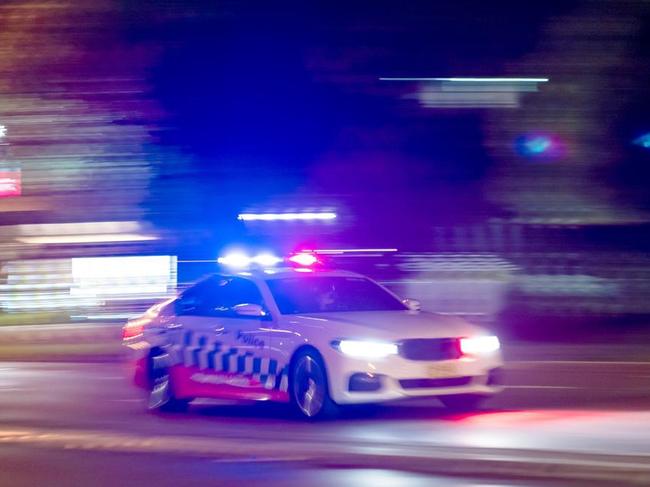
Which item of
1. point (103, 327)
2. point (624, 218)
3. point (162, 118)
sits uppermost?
point (162, 118)

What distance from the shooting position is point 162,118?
Answer: 23.5m

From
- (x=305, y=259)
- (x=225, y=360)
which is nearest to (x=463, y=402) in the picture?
(x=225, y=360)

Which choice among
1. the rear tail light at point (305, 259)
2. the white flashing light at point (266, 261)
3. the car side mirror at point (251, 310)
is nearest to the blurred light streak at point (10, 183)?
the white flashing light at point (266, 261)

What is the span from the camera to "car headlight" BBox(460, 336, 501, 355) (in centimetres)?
1198

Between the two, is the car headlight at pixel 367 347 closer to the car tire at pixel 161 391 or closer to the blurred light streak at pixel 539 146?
the car tire at pixel 161 391

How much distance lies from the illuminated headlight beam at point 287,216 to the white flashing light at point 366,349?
12.7 m

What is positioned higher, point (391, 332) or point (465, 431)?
point (391, 332)

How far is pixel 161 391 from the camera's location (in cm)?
1336

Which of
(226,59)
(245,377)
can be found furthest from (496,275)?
(245,377)

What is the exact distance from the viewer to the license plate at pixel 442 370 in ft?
38.4

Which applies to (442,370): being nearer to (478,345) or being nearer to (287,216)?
(478,345)

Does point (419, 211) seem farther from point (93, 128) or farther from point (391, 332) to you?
point (391, 332)

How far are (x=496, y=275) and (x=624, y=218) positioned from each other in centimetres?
280

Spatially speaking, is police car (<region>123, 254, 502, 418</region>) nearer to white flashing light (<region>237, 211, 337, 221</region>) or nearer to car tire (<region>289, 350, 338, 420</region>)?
car tire (<region>289, 350, 338, 420</region>)
